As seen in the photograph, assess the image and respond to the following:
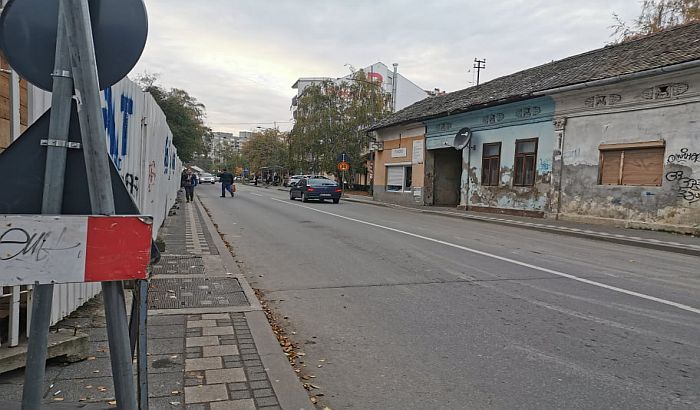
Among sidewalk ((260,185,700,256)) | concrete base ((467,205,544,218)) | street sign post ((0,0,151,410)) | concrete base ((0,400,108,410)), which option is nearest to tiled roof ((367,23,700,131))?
concrete base ((467,205,544,218))

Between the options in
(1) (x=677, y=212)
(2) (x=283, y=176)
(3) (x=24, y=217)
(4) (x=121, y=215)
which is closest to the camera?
(3) (x=24, y=217)

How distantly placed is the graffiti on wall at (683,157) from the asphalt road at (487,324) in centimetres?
477

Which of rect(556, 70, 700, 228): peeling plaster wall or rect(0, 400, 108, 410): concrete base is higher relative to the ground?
rect(556, 70, 700, 228): peeling plaster wall

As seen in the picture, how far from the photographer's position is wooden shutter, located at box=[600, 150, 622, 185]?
15.5m

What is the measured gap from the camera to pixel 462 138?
2252cm

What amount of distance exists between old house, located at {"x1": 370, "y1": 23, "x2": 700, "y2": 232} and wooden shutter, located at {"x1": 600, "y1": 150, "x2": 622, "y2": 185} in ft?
0.11

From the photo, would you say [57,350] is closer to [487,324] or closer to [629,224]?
[487,324]

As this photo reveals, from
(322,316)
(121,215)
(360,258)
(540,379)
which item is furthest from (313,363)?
(360,258)

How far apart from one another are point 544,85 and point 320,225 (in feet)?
34.1

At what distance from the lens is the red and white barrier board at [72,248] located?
1.83 m

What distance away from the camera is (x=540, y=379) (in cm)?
370

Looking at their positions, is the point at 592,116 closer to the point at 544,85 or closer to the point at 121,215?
the point at 544,85

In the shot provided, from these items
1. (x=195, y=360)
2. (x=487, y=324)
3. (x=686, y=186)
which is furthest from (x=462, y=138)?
(x=195, y=360)

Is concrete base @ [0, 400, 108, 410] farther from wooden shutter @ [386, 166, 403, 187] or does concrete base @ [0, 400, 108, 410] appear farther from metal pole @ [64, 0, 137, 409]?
wooden shutter @ [386, 166, 403, 187]
